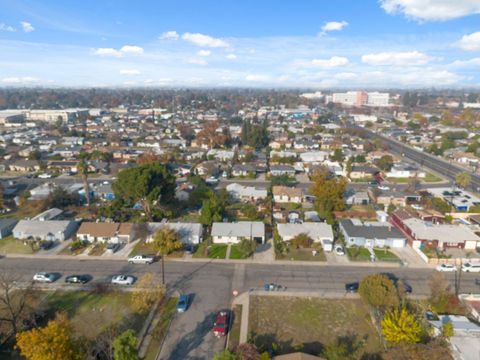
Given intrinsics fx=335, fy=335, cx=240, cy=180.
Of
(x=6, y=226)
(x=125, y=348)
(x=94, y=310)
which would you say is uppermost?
(x=125, y=348)

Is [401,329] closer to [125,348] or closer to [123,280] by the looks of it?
[125,348]

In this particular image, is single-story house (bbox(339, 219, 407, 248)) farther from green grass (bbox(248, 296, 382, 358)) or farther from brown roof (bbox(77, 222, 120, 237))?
brown roof (bbox(77, 222, 120, 237))

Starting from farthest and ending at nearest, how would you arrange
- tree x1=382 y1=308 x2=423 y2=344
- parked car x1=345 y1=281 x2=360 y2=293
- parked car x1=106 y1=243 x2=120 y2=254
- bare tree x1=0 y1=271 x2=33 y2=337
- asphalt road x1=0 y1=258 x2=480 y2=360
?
parked car x1=106 y1=243 x2=120 y2=254
parked car x1=345 y1=281 x2=360 y2=293
asphalt road x1=0 y1=258 x2=480 y2=360
bare tree x1=0 y1=271 x2=33 y2=337
tree x1=382 y1=308 x2=423 y2=344

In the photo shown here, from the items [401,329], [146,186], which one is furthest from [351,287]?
[146,186]

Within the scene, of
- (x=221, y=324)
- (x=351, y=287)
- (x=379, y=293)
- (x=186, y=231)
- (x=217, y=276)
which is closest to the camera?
(x=221, y=324)

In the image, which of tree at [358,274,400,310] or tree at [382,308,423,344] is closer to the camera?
tree at [382,308,423,344]

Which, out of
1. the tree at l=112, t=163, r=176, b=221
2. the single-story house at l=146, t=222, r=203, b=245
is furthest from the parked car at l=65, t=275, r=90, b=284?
the tree at l=112, t=163, r=176, b=221

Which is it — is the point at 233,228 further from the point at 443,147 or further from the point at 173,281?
the point at 443,147
